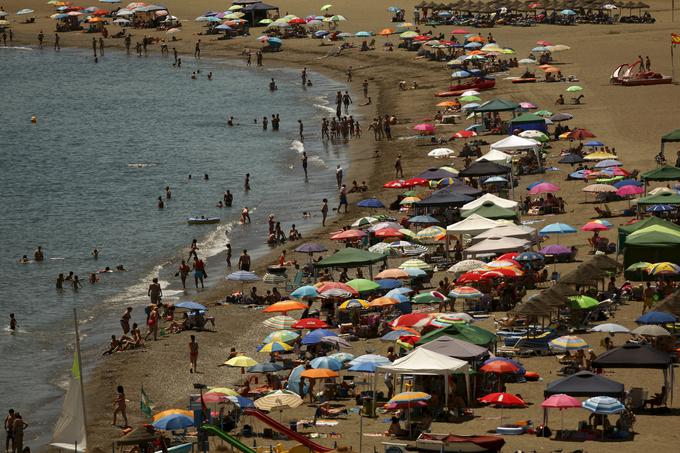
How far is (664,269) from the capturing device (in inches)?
1157

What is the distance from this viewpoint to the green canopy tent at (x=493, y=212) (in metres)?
35.2

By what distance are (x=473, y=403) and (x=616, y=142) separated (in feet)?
87.0

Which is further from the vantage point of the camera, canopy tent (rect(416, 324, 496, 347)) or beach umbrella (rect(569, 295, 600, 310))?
beach umbrella (rect(569, 295, 600, 310))

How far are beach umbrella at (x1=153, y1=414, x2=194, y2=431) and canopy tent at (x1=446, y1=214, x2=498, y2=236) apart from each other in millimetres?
13384

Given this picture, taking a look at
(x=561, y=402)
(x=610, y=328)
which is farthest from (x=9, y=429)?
(x=610, y=328)

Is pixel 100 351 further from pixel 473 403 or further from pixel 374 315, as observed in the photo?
pixel 473 403

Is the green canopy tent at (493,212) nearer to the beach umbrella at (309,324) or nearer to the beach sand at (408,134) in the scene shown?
the beach sand at (408,134)

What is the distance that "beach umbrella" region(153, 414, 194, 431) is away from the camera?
2230cm

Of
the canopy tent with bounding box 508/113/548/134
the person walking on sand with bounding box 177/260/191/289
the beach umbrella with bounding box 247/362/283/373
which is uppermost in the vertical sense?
the canopy tent with bounding box 508/113/548/134

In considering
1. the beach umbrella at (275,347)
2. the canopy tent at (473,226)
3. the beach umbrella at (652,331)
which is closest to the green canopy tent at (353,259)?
the canopy tent at (473,226)

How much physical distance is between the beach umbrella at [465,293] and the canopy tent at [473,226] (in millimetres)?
4565

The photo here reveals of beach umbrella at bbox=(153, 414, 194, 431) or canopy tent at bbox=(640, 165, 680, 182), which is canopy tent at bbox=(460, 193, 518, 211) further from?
beach umbrella at bbox=(153, 414, 194, 431)

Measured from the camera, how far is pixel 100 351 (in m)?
31.6

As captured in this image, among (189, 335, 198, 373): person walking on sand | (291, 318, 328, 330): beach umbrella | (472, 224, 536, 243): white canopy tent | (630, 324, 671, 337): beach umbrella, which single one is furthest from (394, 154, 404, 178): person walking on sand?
(630, 324, 671, 337): beach umbrella
